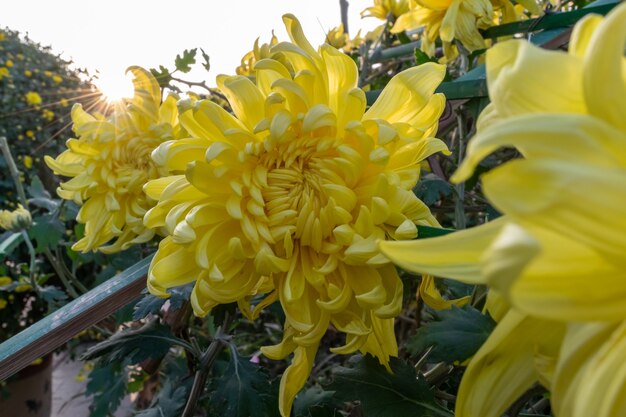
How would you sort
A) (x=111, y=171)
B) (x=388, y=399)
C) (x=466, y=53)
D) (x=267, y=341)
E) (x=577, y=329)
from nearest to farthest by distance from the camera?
(x=577, y=329)
(x=388, y=399)
(x=111, y=171)
(x=466, y=53)
(x=267, y=341)

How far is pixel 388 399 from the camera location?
62cm

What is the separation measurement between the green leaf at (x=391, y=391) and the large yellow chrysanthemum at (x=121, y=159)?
0.49 m

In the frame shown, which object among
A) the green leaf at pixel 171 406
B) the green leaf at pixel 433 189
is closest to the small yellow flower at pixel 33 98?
the green leaf at pixel 171 406

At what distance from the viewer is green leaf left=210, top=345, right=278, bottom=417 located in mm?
777

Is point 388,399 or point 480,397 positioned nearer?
point 480,397

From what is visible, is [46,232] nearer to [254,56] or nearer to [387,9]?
[254,56]

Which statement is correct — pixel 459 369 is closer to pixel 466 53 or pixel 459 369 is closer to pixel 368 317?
pixel 368 317

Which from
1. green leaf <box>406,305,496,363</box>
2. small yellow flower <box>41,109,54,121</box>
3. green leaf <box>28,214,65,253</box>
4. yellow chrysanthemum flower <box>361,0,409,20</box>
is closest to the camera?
green leaf <box>406,305,496,363</box>

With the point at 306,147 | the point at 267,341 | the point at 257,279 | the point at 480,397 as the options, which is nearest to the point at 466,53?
Answer: the point at 306,147

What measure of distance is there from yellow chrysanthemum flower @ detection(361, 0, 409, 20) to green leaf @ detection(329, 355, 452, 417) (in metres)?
1.09

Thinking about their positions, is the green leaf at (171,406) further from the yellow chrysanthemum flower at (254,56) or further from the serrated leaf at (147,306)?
the yellow chrysanthemum flower at (254,56)

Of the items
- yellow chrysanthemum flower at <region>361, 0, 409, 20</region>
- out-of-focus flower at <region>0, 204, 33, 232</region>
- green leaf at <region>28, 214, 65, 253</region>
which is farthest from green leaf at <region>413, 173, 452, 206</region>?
out-of-focus flower at <region>0, 204, 33, 232</region>

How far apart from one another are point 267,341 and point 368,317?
1674 mm

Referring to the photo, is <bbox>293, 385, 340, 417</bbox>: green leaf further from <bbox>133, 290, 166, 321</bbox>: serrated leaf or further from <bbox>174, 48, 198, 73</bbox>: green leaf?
<bbox>174, 48, 198, 73</bbox>: green leaf
